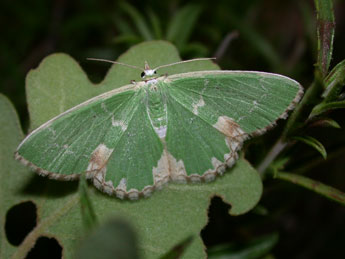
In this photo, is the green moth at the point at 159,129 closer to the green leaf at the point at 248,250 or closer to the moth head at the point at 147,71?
the moth head at the point at 147,71

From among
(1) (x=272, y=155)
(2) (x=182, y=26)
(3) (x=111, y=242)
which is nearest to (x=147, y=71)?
(1) (x=272, y=155)

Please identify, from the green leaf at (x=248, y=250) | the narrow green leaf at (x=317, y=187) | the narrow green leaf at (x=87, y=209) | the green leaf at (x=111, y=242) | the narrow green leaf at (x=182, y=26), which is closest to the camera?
the green leaf at (x=111, y=242)

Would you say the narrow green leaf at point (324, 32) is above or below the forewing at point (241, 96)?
above

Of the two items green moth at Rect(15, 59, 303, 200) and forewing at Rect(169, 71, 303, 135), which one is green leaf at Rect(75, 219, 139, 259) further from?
forewing at Rect(169, 71, 303, 135)

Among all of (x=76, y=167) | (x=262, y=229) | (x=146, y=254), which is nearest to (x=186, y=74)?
(x=76, y=167)

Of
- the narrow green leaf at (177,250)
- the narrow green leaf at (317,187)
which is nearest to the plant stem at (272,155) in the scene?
the narrow green leaf at (317,187)

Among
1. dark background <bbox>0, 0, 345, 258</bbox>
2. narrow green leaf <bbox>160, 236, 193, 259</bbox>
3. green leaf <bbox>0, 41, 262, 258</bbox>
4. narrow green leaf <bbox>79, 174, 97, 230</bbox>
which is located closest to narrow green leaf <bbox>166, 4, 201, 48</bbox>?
dark background <bbox>0, 0, 345, 258</bbox>

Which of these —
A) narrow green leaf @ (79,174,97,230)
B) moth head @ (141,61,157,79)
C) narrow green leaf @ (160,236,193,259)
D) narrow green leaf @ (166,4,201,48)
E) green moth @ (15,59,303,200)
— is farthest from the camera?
narrow green leaf @ (166,4,201,48)
